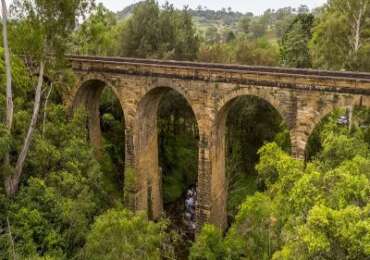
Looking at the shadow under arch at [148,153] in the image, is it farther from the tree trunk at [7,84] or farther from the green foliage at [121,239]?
the green foliage at [121,239]

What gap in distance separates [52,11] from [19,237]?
34.6 ft

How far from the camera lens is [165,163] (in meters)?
37.9

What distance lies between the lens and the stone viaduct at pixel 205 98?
68.6 ft

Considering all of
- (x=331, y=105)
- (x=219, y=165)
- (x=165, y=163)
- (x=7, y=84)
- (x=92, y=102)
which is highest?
(x=7, y=84)

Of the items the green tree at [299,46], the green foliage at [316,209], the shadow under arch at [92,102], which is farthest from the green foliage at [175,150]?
the green foliage at [316,209]

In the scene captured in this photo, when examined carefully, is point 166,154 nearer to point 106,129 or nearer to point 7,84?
point 106,129

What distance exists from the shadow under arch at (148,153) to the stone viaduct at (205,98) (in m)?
0.07

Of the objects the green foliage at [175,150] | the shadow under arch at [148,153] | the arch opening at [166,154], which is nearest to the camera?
the shadow under arch at [148,153]

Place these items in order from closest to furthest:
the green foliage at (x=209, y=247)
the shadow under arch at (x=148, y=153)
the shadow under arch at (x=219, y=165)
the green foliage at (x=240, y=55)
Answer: the green foliage at (x=209, y=247)
the shadow under arch at (x=219, y=165)
the shadow under arch at (x=148, y=153)
the green foliage at (x=240, y=55)

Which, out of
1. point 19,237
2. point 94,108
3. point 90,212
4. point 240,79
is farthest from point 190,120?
point 19,237

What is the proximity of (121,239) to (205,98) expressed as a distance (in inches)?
439

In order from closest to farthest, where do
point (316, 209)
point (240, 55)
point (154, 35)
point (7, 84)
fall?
point (316, 209) < point (7, 84) < point (154, 35) < point (240, 55)

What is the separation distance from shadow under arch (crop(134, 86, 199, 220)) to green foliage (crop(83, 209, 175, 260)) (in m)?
11.8

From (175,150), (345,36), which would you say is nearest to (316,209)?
(345,36)
